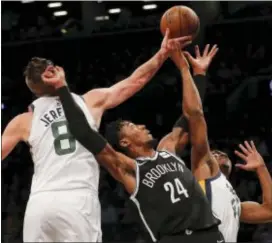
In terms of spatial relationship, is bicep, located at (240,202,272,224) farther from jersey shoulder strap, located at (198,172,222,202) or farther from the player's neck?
the player's neck

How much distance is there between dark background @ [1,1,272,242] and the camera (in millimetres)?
9531

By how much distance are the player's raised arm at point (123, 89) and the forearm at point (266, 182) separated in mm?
1393

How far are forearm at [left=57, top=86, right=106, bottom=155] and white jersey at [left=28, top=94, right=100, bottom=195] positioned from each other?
92mm

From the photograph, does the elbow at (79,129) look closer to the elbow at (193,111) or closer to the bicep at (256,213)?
the elbow at (193,111)

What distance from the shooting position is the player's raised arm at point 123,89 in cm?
379

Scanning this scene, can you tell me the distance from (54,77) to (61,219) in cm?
77

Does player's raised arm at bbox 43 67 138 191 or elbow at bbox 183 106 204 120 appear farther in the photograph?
elbow at bbox 183 106 204 120

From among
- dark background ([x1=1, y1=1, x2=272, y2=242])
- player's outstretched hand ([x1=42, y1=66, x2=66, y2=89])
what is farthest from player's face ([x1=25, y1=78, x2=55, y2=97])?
dark background ([x1=1, y1=1, x2=272, y2=242])

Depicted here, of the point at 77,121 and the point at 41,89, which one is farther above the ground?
the point at 41,89

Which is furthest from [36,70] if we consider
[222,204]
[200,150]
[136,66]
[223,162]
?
[136,66]

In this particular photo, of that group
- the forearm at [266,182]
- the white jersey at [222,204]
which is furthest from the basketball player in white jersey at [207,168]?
the forearm at [266,182]

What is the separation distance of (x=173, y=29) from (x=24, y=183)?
6.06m

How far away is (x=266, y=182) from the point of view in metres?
5.00

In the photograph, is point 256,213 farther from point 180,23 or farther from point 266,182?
point 180,23
